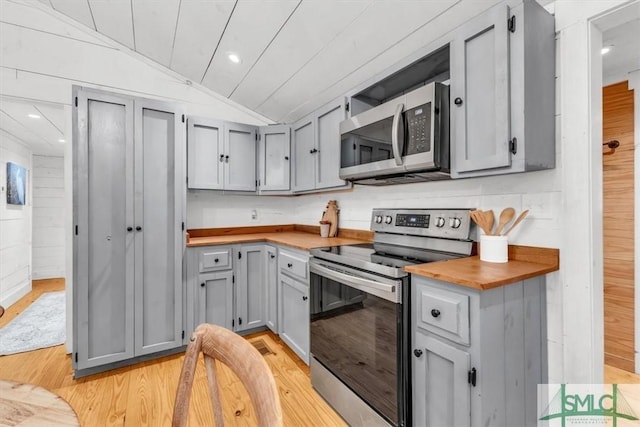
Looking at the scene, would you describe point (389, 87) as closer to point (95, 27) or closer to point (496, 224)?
point (496, 224)

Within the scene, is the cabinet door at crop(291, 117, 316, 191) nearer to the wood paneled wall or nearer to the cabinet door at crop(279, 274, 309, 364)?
the cabinet door at crop(279, 274, 309, 364)

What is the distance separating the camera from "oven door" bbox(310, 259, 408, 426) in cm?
136

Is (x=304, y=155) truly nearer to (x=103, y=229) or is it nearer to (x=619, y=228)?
(x=103, y=229)

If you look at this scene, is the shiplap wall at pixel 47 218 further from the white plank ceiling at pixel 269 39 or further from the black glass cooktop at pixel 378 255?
the black glass cooktop at pixel 378 255

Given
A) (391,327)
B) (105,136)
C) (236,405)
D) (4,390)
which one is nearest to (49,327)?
(105,136)

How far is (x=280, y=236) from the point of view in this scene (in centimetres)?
297

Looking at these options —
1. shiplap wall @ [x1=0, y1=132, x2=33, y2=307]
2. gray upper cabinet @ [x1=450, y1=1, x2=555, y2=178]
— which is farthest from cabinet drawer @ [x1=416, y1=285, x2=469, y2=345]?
shiplap wall @ [x1=0, y1=132, x2=33, y2=307]

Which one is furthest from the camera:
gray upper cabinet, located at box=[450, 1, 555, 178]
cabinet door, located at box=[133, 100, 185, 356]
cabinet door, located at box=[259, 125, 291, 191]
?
cabinet door, located at box=[259, 125, 291, 191]

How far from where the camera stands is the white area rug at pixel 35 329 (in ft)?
8.63

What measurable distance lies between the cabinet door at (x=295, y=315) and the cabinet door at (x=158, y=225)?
86 centimetres

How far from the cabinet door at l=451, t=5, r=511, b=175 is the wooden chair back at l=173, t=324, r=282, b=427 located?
1.27 metres

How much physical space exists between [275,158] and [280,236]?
0.80m

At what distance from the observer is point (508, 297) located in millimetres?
1213

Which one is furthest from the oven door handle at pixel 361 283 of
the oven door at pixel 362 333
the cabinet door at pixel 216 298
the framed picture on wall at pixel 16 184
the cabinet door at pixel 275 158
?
the framed picture on wall at pixel 16 184
